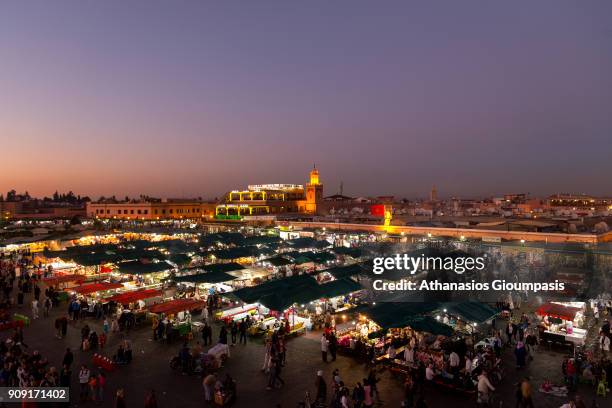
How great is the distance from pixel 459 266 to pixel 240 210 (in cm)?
7946

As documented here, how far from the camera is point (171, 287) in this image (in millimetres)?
20078

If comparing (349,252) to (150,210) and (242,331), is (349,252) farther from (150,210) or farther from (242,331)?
(150,210)

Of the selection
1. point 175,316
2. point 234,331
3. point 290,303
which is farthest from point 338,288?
point 175,316

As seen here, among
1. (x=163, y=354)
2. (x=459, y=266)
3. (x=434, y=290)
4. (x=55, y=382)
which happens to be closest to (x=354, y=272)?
(x=459, y=266)

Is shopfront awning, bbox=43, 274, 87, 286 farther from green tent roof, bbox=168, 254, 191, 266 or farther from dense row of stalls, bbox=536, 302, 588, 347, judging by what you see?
dense row of stalls, bbox=536, 302, 588, 347

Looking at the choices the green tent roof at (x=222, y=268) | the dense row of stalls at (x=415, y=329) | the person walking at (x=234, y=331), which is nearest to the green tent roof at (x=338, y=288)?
the dense row of stalls at (x=415, y=329)

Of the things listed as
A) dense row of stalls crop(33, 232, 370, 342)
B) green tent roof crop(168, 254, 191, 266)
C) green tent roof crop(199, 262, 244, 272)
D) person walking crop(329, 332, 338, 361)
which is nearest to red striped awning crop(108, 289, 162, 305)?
dense row of stalls crop(33, 232, 370, 342)

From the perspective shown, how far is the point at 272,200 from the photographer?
97.8 metres

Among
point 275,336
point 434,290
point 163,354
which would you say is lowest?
point 163,354

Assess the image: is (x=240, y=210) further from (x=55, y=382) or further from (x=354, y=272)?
(x=55, y=382)

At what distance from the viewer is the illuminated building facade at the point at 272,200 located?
3605 inches

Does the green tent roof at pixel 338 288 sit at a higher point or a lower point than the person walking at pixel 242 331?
higher

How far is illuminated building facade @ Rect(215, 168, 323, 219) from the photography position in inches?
3605

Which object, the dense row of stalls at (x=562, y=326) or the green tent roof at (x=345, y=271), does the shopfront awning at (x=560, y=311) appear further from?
the green tent roof at (x=345, y=271)
